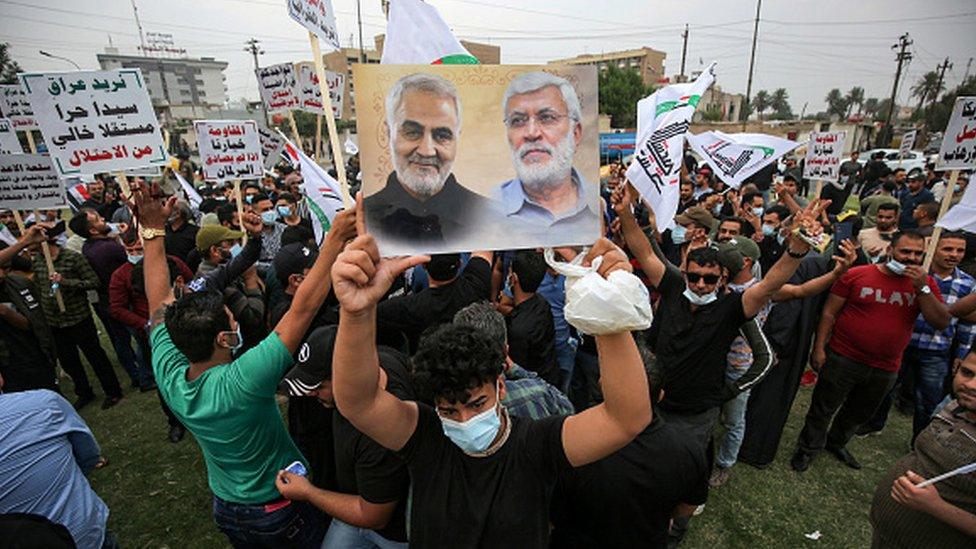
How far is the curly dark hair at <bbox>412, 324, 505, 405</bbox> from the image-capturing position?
5.80 ft

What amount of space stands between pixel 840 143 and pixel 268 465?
9398mm

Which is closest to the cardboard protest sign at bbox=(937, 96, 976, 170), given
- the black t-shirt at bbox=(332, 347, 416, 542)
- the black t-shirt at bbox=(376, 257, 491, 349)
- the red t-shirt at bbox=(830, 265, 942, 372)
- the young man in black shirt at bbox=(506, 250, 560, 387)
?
the red t-shirt at bbox=(830, 265, 942, 372)

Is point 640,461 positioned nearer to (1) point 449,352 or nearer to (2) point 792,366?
(1) point 449,352

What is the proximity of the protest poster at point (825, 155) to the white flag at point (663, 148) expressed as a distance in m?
5.87

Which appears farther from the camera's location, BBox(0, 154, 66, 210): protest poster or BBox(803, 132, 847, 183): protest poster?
BBox(803, 132, 847, 183): protest poster

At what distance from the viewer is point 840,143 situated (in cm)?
793

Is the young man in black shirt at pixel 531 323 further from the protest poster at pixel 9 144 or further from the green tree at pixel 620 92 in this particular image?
the green tree at pixel 620 92

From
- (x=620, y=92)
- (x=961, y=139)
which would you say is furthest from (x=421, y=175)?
(x=620, y=92)

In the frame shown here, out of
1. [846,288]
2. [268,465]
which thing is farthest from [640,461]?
[846,288]

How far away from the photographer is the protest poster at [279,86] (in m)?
8.34

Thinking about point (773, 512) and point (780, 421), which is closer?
point (773, 512)

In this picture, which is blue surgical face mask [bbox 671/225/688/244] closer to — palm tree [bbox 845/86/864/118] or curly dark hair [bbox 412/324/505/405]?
curly dark hair [bbox 412/324/505/405]

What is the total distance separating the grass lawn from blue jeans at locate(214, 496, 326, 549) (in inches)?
62.4

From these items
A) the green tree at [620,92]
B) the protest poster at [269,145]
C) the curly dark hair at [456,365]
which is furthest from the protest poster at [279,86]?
the green tree at [620,92]
